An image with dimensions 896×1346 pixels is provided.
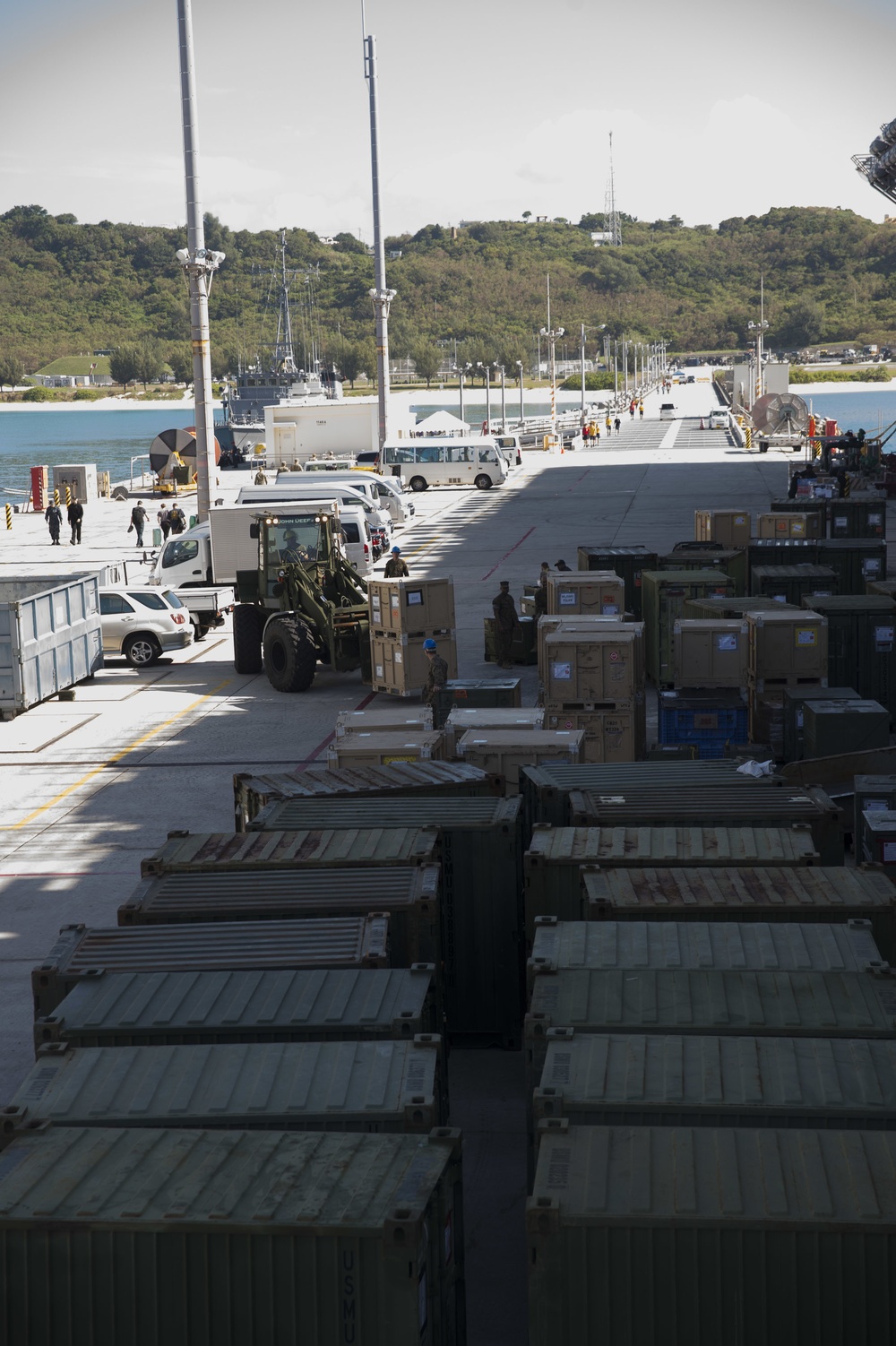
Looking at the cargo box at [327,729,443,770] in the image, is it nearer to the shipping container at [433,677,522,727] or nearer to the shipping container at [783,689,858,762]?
the shipping container at [433,677,522,727]

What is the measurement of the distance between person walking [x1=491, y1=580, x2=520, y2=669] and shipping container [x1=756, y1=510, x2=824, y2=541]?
8870 millimetres

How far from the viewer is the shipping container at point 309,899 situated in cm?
846

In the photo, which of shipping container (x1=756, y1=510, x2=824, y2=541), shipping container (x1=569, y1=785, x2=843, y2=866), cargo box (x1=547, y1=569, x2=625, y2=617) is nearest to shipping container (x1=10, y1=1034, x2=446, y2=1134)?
shipping container (x1=569, y1=785, x2=843, y2=866)

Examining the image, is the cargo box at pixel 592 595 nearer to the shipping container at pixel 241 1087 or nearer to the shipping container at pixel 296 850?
the shipping container at pixel 296 850

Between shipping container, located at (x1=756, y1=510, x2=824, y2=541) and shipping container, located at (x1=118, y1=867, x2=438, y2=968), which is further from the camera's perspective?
shipping container, located at (x1=756, y1=510, x2=824, y2=541)

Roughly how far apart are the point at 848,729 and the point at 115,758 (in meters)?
9.61

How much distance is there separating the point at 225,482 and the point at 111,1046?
62746mm

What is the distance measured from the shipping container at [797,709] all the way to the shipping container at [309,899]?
785cm

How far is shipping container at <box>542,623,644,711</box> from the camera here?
16.4m

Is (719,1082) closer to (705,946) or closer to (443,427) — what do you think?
(705,946)

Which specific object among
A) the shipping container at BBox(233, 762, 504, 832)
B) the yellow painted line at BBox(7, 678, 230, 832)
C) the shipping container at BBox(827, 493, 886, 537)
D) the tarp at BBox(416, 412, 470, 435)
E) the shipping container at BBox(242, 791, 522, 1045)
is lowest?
the yellow painted line at BBox(7, 678, 230, 832)

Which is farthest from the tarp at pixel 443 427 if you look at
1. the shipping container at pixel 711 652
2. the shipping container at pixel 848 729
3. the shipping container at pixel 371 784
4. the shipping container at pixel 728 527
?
the shipping container at pixel 371 784

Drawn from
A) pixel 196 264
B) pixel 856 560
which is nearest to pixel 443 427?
pixel 196 264

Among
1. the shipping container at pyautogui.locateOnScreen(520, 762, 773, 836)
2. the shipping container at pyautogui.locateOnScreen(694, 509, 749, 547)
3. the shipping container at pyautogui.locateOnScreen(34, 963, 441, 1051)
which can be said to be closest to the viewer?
the shipping container at pyautogui.locateOnScreen(34, 963, 441, 1051)
